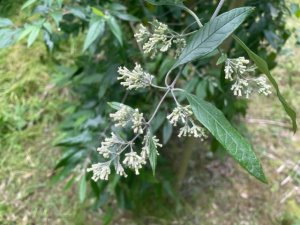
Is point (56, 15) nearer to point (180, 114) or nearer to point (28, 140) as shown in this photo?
point (180, 114)

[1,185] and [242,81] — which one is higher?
[242,81]

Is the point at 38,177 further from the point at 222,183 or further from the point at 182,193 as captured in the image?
the point at 222,183

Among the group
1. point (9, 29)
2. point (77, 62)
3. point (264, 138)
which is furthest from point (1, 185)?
point (264, 138)

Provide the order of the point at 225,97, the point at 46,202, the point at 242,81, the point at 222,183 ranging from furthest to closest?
the point at 222,183 → the point at 46,202 → the point at 225,97 → the point at 242,81

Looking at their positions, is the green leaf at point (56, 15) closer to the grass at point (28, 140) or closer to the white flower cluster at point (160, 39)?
the white flower cluster at point (160, 39)

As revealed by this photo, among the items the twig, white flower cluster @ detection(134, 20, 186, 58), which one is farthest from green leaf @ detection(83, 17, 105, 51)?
the twig

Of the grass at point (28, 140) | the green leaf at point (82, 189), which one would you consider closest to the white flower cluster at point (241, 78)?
the green leaf at point (82, 189)

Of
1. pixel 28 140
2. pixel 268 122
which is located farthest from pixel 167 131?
pixel 268 122
